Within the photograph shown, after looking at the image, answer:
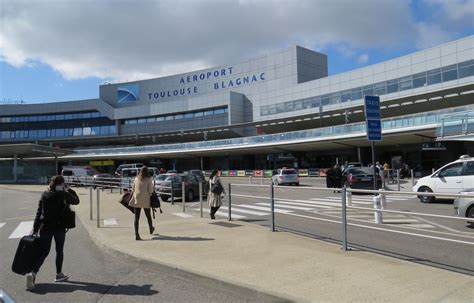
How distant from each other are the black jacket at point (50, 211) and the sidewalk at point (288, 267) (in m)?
1.74

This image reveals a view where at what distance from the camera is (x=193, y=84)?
9588 cm

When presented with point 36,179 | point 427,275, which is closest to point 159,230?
point 427,275

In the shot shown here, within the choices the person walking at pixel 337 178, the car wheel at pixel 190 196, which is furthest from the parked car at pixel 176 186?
the person walking at pixel 337 178

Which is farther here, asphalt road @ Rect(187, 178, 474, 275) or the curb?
asphalt road @ Rect(187, 178, 474, 275)

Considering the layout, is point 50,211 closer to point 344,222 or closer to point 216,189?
point 344,222

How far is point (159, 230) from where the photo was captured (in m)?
11.3

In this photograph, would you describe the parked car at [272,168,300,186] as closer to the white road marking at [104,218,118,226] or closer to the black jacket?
the white road marking at [104,218,118,226]

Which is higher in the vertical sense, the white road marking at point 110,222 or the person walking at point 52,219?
the person walking at point 52,219

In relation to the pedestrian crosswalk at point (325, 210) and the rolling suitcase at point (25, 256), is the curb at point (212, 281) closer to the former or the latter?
the rolling suitcase at point (25, 256)

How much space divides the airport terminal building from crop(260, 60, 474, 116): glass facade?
0.13 meters

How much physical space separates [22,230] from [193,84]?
8466cm

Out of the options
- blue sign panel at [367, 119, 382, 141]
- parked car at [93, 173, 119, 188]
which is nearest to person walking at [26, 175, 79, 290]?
blue sign panel at [367, 119, 382, 141]

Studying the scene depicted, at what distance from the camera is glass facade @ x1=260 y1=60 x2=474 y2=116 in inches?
1999

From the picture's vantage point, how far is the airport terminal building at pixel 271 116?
49594 millimetres
